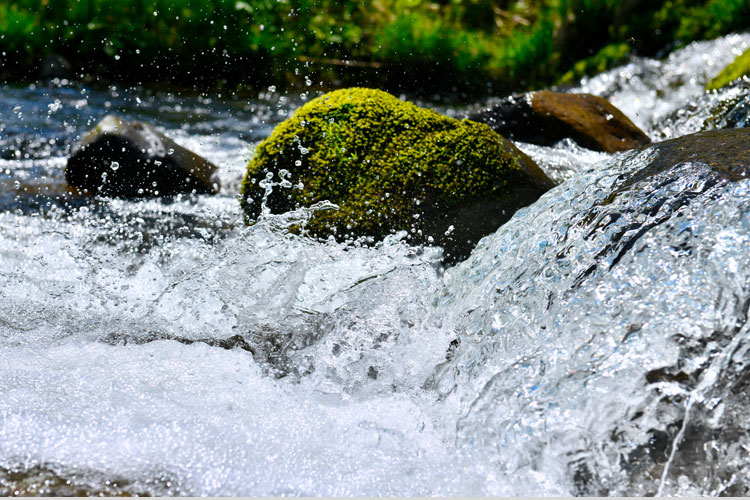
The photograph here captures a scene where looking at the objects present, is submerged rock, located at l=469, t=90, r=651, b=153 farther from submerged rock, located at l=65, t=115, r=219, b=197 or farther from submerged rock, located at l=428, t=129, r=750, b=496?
submerged rock, located at l=65, t=115, r=219, b=197

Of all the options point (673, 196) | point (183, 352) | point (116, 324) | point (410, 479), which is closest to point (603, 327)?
point (673, 196)

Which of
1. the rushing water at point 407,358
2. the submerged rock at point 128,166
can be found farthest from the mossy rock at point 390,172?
the submerged rock at point 128,166

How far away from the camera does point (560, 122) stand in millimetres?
5312

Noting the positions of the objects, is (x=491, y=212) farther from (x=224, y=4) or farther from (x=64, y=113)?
(x=224, y=4)

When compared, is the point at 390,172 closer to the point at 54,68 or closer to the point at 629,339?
the point at 629,339

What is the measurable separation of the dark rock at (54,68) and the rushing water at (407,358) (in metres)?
5.11

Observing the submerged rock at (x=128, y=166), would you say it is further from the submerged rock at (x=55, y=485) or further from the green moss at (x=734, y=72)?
the green moss at (x=734, y=72)

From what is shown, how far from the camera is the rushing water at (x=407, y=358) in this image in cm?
232

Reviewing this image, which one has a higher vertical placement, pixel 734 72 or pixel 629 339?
pixel 734 72

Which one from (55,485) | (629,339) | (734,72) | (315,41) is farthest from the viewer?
(315,41)

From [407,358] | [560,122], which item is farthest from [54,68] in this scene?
[407,358]

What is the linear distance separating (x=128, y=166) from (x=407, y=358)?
125 inches

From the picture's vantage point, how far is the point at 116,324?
335cm

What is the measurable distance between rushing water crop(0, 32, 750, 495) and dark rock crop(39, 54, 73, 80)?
5.11 meters
